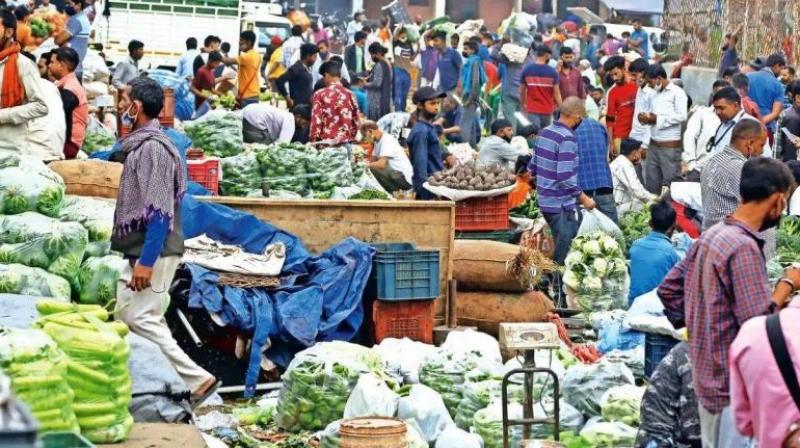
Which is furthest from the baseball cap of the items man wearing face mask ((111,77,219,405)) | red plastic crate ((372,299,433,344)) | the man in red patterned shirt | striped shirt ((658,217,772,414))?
striped shirt ((658,217,772,414))

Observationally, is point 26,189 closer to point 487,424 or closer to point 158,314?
point 158,314

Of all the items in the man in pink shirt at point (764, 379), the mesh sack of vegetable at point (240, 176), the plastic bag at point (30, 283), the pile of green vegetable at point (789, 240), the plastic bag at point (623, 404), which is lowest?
the plastic bag at point (623, 404)

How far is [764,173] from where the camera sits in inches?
238

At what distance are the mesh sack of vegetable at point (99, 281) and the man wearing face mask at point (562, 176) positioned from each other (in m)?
4.12

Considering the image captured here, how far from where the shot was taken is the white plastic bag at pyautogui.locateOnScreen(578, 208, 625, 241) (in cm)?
1298

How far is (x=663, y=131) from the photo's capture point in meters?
17.2

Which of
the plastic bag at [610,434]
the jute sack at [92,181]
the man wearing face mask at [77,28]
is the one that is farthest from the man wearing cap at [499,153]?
the plastic bag at [610,434]

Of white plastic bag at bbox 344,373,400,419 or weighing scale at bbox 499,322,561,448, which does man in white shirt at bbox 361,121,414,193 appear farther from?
weighing scale at bbox 499,322,561,448

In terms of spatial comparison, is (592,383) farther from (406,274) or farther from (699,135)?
(699,135)

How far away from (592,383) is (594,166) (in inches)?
188

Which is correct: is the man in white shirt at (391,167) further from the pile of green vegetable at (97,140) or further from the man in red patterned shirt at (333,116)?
the pile of green vegetable at (97,140)

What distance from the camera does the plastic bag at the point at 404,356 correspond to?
9758mm

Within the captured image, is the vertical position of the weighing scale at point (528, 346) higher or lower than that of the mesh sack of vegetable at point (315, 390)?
higher

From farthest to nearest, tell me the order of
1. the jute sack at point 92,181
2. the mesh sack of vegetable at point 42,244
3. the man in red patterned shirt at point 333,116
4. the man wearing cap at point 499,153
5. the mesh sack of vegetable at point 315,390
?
the man wearing cap at point 499,153 < the man in red patterned shirt at point 333,116 < the jute sack at point 92,181 < the mesh sack of vegetable at point 42,244 < the mesh sack of vegetable at point 315,390
